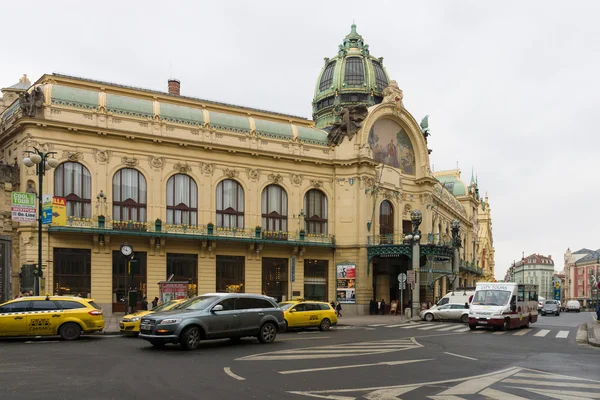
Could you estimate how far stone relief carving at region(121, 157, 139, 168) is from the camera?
40156 mm

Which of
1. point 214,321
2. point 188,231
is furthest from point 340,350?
point 188,231

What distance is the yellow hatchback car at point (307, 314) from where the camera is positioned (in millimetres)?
26956

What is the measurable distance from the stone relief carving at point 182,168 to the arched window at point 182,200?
1.31 feet

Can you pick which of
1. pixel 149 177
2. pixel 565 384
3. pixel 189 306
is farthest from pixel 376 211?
pixel 565 384

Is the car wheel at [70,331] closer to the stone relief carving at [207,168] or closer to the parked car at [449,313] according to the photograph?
the stone relief carving at [207,168]

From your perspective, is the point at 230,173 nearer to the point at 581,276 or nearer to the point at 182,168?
the point at 182,168

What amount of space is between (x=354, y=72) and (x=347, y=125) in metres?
11.0

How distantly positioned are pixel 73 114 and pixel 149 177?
252 inches

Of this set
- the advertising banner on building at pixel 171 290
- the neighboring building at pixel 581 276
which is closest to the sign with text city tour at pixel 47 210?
the advertising banner on building at pixel 171 290

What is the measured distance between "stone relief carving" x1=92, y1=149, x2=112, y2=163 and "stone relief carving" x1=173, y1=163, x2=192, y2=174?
4.61 metres

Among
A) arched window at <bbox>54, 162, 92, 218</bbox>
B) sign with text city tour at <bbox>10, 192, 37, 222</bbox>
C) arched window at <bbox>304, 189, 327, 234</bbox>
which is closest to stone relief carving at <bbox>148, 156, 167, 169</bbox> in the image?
arched window at <bbox>54, 162, 92, 218</bbox>

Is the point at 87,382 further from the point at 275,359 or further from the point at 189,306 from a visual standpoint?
the point at 189,306

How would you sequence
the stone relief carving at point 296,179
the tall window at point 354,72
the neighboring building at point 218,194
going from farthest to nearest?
1. the tall window at point 354,72
2. the stone relief carving at point 296,179
3. the neighboring building at point 218,194

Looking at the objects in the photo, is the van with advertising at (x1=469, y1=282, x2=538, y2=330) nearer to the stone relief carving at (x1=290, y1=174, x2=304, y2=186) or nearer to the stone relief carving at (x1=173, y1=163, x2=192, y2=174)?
the stone relief carving at (x1=290, y1=174, x2=304, y2=186)
